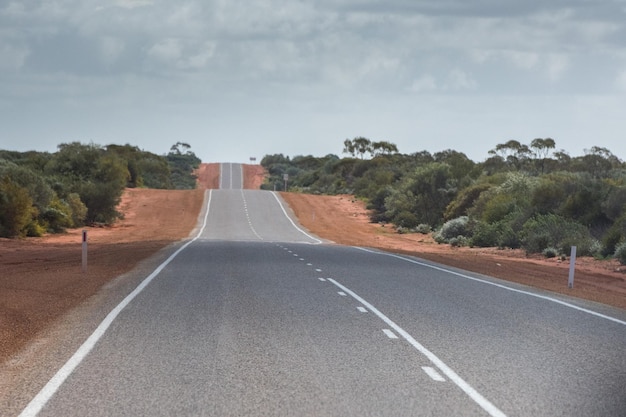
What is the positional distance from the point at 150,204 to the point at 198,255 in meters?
50.2

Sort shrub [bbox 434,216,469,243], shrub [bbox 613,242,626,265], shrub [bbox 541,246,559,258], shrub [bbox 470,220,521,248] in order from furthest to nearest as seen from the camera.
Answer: shrub [bbox 434,216,469,243], shrub [bbox 470,220,521,248], shrub [bbox 541,246,559,258], shrub [bbox 613,242,626,265]

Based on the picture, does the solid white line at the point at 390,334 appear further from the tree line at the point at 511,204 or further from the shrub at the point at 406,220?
the shrub at the point at 406,220

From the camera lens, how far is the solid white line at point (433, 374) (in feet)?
29.2

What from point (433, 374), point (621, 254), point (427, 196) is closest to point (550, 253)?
point (621, 254)

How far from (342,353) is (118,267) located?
49.1 ft

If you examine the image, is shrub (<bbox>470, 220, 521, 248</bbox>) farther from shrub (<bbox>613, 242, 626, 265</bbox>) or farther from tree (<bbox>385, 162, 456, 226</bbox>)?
tree (<bbox>385, 162, 456, 226</bbox>)

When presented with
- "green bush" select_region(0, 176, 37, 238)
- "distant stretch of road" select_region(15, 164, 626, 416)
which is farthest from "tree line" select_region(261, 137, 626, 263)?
"green bush" select_region(0, 176, 37, 238)

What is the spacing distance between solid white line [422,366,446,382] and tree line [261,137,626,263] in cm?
2293

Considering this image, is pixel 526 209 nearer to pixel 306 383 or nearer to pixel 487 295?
pixel 487 295

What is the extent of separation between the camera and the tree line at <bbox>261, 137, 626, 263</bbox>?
1484 inches

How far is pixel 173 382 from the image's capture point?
850 centimetres

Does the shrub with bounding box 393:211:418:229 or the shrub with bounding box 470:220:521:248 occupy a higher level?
the shrub with bounding box 470:220:521:248

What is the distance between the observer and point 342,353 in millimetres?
10328

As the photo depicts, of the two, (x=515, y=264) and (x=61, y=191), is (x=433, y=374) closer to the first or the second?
(x=515, y=264)
